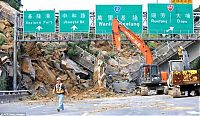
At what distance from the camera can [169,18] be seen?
39.4m

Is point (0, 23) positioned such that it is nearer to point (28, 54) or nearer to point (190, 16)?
point (28, 54)

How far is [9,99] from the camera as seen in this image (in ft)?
108

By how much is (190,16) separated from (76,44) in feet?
58.4

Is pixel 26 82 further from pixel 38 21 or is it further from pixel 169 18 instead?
pixel 169 18

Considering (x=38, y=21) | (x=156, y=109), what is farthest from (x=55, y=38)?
(x=156, y=109)

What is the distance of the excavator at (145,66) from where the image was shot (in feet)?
117

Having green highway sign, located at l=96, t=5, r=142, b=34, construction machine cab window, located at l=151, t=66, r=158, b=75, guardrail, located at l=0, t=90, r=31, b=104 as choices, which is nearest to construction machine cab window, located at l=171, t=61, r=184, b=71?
construction machine cab window, located at l=151, t=66, r=158, b=75

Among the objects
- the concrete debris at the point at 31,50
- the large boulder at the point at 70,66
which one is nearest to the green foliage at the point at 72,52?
the large boulder at the point at 70,66

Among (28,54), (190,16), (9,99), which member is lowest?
(9,99)

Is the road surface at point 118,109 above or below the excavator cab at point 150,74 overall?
below

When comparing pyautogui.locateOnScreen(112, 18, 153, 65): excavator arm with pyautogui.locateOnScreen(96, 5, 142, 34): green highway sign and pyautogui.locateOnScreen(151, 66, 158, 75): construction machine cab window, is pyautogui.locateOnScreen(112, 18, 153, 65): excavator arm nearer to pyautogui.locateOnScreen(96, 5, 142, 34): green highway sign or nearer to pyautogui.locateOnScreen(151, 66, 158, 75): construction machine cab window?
pyautogui.locateOnScreen(96, 5, 142, 34): green highway sign

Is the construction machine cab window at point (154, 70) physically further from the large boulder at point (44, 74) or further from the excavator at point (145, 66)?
the large boulder at point (44, 74)

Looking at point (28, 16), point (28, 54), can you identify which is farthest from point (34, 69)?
point (28, 16)

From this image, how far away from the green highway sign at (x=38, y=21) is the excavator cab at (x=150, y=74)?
9.11m
